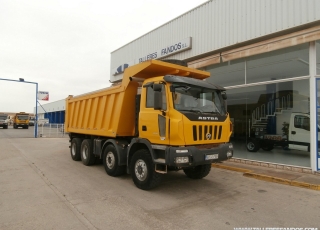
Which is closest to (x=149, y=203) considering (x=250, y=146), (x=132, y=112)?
(x=132, y=112)

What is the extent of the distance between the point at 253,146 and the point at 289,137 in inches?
54.9

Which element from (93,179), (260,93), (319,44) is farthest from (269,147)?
(93,179)

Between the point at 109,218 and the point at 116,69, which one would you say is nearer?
the point at 109,218

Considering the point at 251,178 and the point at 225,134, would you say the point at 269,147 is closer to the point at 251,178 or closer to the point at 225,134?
the point at 251,178

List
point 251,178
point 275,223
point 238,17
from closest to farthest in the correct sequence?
point 275,223
point 251,178
point 238,17

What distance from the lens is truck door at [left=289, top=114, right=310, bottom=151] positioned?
764 cm

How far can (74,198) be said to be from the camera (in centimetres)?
492

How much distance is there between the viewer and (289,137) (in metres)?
8.57

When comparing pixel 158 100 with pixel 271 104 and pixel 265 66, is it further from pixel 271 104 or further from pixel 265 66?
pixel 271 104

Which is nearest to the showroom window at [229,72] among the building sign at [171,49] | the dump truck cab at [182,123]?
the building sign at [171,49]

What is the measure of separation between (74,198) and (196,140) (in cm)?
298

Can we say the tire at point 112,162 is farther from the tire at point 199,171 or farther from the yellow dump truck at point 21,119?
the yellow dump truck at point 21,119

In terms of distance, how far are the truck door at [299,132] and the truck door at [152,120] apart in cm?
544

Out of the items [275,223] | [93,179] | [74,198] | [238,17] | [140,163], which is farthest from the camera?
[238,17]
